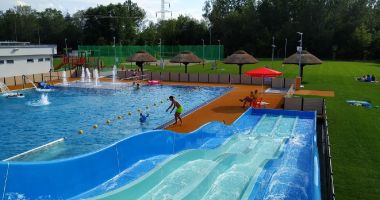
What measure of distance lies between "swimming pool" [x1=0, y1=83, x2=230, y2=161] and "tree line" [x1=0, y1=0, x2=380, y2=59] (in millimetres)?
41587

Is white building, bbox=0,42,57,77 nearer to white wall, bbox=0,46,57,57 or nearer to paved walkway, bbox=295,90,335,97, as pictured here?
white wall, bbox=0,46,57,57

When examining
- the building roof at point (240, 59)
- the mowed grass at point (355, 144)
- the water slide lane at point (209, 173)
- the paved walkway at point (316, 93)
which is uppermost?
the building roof at point (240, 59)

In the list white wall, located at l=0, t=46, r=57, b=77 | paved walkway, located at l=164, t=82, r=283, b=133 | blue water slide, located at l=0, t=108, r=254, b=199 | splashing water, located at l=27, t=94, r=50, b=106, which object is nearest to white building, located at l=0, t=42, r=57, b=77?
white wall, located at l=0, t=46, r=57, b=77

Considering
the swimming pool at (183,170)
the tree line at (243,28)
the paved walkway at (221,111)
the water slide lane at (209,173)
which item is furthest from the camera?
the tree line at (243,28)

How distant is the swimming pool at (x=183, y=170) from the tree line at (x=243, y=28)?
52.8 meters

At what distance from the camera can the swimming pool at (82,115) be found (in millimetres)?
16000

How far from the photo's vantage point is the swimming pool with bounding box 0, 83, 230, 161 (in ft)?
52.5

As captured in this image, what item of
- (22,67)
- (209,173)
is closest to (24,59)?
(22,67)

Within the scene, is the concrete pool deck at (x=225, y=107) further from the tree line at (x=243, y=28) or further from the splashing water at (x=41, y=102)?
the tree line at (x=243, y=28)

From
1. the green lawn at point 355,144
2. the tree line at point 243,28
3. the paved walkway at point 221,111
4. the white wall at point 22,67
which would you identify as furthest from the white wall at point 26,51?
the tree line at point 243,28

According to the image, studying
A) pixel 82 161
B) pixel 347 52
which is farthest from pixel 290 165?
pixel 347 52

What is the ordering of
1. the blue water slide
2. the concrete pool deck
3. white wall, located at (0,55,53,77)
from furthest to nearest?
1. white wall, located at (0,55,53,77)
2. the concrete pool deck
3. the blue water slide

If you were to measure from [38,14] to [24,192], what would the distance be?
333ft

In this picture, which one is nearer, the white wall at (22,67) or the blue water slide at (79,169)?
the blue water slide at (79,169)
